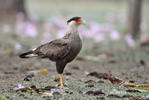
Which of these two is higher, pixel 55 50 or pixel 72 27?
pixel 72 27

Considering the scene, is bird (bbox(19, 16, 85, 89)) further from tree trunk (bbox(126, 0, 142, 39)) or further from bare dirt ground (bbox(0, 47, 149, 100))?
tree trunk (bbox(126, 0, 142, 39))

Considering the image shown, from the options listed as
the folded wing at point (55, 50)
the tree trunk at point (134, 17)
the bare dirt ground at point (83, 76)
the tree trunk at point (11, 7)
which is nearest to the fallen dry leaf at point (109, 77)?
the bare dirt ground at point (83, 76)

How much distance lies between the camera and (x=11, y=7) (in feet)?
38.7

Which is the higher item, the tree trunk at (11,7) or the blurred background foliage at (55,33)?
the tree trunk at (11,7)

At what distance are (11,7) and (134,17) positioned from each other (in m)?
3.80

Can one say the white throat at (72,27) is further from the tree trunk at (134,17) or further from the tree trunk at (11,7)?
the tree trunk at (11,7)

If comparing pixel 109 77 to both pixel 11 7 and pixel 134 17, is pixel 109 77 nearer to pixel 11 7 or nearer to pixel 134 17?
pixel 134 17

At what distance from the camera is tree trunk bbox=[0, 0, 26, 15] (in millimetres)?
11734

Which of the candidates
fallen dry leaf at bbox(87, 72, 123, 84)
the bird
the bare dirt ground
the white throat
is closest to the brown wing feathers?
the bird

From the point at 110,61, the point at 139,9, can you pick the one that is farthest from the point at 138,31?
the point at 110,61

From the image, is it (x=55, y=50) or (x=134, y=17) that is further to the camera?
(x=134, y=17)

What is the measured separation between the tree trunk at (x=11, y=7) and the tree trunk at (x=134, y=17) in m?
3.49

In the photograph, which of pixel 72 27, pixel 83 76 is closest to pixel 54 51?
pixel 72 27

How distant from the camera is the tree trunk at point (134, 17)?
986 centimetres
